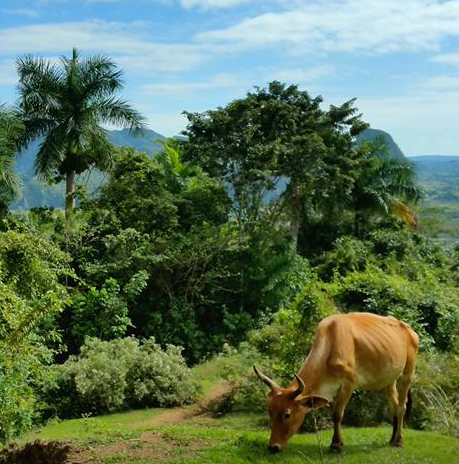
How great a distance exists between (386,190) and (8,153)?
19.5 meters

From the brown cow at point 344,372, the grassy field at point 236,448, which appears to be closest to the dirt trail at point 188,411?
the grassy field at point 236,448

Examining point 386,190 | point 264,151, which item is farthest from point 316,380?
point 386,190

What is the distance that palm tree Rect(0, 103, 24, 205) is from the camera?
925 inches

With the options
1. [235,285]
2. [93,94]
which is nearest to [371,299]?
[235,285]

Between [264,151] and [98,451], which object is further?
[264,151]

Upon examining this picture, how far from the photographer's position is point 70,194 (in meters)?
25.6

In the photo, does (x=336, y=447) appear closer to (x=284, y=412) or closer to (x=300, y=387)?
(x=284, y=412)

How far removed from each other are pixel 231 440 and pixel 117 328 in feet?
35.3

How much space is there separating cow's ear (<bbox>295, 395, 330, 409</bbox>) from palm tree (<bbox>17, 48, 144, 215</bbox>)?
17911mm

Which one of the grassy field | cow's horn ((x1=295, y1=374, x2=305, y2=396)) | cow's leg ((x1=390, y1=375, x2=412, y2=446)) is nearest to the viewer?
cow's horn ((x1=295, y1=374, x2=305, y2=396))

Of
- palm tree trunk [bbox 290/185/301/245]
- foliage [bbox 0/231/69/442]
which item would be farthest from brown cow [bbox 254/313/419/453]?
palm tree trunk [bbox 290/185/301/245]

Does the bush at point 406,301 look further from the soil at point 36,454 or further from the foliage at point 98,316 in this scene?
the soil at point 36,454

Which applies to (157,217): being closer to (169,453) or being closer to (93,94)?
A: (93,94)

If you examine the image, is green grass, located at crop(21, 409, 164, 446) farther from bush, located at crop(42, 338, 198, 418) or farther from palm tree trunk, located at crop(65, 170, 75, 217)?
palm tree trunk, located at crop(65, 170, 75, 217)
